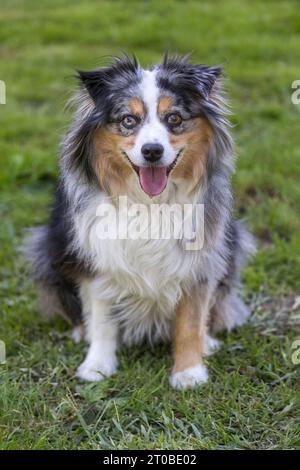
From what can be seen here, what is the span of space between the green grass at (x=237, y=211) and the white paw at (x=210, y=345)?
3 centimetres

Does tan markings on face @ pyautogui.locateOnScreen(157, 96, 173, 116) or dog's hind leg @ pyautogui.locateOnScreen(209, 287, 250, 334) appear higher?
tan markings on face @ pyautogui.locateOnScreen(157, 96, 173, 116)

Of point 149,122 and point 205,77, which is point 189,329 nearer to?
point 149,122

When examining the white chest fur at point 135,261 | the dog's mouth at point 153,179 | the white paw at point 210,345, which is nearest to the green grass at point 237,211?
the white paw at point 210,345

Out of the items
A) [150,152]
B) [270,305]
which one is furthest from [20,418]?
[270,305]

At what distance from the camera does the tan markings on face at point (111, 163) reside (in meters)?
3.18

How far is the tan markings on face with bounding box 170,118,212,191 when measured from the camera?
3154mm

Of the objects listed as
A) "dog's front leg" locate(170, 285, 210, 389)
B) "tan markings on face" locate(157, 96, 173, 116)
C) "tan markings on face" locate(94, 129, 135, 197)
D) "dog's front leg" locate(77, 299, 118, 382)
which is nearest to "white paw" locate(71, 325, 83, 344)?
"dog's front leg" locate(77, 299, 118, 382)

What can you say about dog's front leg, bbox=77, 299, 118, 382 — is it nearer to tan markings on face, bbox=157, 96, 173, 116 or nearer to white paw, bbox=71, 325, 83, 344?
white paw, bbox=71, 325, 83, 344

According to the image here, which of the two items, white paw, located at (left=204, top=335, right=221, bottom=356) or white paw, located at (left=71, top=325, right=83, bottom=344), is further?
white paw, located at (left=71, top=325, right=83, bottom=344)

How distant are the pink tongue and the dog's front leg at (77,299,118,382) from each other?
0.67 metres

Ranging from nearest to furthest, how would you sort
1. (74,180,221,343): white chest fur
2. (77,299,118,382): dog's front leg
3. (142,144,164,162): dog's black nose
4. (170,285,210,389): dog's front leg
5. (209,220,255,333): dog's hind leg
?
(142,144,164,162): dog's black nose, (74,180,221,343): white chest fur, (170,285,210,389): dog's front leg, (77,299,118,382): dog's front leg, (209,220,255,333): dog's hind leg

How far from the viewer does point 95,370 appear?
3504mm

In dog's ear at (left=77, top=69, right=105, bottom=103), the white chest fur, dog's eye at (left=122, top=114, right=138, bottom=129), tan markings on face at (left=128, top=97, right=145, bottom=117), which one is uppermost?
dog's ear at (left=77, top=69, right=105, bottom=103)
